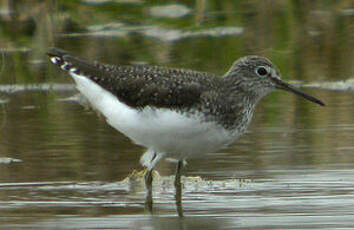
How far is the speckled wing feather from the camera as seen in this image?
282 inches

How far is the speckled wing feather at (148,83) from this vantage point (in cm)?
716

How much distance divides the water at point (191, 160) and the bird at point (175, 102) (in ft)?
1.12

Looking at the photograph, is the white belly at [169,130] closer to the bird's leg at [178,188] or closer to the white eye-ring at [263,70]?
the bird's leg at [178,188]

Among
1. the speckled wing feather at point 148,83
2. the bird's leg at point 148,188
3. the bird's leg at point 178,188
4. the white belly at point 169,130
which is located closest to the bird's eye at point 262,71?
the speckled wing feather at point 148,83

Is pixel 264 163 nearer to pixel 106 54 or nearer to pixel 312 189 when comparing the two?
pixel 312 189

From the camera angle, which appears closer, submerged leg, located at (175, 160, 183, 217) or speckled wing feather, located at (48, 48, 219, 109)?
submerged leg, located at (175, 160, 183, 217)

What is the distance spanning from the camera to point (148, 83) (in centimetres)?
731

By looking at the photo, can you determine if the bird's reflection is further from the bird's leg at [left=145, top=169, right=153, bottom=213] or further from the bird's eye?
the bird's eye

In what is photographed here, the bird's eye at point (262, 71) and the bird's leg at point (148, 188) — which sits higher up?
the bird's eye at point (262, 71)

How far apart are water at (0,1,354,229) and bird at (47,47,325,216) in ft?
1.12

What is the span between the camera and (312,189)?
6.95m

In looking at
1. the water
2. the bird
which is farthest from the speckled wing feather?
the water

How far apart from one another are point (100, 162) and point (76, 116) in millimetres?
1797

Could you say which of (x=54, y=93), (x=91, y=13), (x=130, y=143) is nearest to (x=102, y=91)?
(x=130, y=143)
